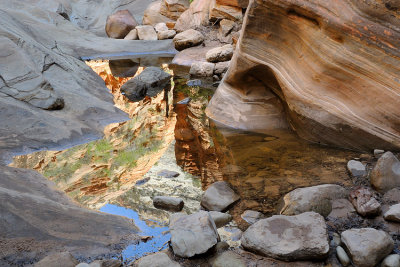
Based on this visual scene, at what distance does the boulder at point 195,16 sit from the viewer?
14.6 m

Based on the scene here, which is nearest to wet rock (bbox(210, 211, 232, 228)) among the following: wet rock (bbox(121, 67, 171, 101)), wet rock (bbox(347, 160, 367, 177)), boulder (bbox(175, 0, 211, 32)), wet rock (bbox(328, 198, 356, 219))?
wet rock (bbox(328, 198, 356, 219))

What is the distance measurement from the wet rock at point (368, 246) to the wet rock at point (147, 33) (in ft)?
46.6

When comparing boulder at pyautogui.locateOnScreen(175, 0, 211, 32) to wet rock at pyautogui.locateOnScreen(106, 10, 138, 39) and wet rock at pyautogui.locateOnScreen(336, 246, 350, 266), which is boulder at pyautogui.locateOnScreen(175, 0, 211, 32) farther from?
wet rock at pyautogui.locateOnScreen(336, 246, 350, 266)

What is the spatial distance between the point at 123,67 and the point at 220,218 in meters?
9.92

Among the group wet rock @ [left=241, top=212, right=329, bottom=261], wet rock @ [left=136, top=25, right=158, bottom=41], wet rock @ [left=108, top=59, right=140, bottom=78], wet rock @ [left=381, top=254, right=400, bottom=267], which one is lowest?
wet rock @ [left=136, top=25, right=158, bottom=41]

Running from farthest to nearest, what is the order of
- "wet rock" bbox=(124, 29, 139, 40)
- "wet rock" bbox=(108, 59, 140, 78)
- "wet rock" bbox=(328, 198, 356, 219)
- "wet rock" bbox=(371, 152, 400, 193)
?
"wet rock" bbox=(124, 29, 139, 40)
"wet rock" bbox=(108, 59, 140, 78)
"wet rock" bbox=(371, 152, 400, 193)
"wet rock" bbox=(328, 198, 356, 219)

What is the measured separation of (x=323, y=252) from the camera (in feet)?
10.2

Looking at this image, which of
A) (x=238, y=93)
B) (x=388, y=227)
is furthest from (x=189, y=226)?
(x=238, y=93)

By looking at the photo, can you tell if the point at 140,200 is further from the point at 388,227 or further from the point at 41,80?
the point at 41,80

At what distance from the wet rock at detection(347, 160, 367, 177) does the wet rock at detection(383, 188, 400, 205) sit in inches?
20.0

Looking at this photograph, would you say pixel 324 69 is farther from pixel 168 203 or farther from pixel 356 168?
pixel 168 203

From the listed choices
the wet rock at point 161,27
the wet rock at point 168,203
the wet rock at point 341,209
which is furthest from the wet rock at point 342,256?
the wet rock at point 161,27

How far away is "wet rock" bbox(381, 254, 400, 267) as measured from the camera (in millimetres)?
2951

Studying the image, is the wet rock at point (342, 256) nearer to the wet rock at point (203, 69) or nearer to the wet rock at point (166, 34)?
the wet rock at point (203, 69)
